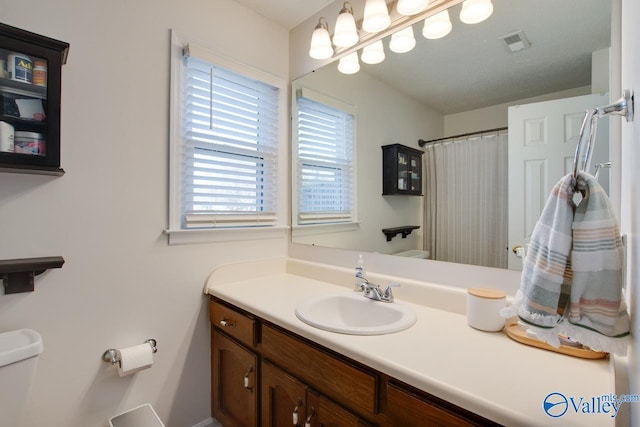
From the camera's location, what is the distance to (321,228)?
6.08 ft

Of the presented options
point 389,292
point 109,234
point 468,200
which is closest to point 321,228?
point 389,292

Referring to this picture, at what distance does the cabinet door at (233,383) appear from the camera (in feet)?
4.28

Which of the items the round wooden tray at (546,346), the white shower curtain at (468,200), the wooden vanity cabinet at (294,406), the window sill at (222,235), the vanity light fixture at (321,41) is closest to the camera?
the round wooden tray at (546,346)

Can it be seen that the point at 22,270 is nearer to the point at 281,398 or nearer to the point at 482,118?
the point at 281,398

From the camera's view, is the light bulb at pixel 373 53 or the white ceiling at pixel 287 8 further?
the white ceiling at pixel 287 8

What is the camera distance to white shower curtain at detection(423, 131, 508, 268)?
1.16 meters

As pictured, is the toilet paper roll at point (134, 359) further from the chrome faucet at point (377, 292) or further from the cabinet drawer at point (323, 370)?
the chrome faucet at point (377, 292)

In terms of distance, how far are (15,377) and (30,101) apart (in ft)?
3.04

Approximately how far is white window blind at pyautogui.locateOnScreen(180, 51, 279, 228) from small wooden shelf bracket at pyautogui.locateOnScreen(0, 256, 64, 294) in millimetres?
538

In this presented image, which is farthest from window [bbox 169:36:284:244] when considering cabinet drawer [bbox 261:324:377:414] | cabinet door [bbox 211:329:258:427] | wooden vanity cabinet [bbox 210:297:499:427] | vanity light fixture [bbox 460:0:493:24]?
vanity light fixture [bbox 460:0:493:24]

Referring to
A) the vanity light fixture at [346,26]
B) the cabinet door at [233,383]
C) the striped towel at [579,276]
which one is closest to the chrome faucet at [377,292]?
the cabinet door at [233,383]

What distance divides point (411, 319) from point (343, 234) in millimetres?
723

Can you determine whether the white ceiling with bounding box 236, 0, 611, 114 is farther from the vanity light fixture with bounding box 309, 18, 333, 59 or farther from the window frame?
the window frame

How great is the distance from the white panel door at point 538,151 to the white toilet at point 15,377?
1.69 metres
